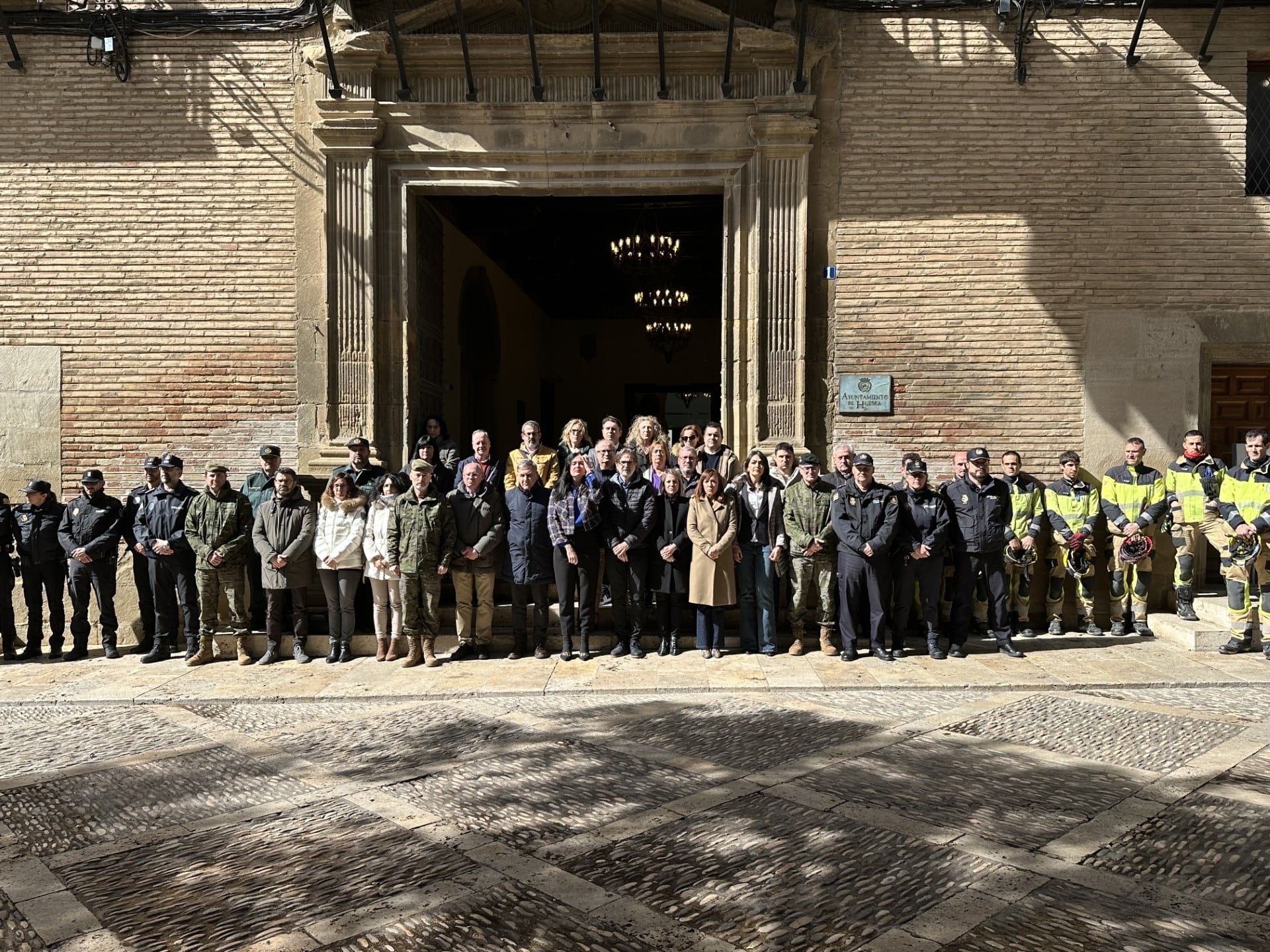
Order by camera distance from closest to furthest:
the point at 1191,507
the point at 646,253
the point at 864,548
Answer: the point at 864,548, the point at 1191,507, the point at 646,253

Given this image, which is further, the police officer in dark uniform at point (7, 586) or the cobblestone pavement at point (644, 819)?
the police officer in dark uniform at point (7, 586)

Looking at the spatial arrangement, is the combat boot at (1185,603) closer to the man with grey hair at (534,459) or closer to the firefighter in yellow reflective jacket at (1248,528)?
the firefighter in yellow reflective jacket at (1248,528)

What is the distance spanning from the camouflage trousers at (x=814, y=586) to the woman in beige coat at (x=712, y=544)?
0.55 m

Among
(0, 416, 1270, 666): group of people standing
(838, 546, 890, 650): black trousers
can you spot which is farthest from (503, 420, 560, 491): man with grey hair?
(838, 546, 890, 650): black trousers

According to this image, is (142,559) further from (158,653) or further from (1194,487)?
(1194,487)

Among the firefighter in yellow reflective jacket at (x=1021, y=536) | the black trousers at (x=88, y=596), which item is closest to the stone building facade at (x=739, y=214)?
the firefighter in yellow reflective jacket at (x=1021, y=536)

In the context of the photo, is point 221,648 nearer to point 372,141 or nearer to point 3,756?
point 3,756

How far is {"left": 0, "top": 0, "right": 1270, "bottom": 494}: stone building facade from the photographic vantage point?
930 cm

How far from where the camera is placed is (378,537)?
7.78 m

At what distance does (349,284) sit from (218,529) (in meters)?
3.02

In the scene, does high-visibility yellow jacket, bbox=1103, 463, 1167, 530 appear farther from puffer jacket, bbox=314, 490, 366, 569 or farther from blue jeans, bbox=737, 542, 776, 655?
puffer jacket, bbox=314, 490, 366, 569

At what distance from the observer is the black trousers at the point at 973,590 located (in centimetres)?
775

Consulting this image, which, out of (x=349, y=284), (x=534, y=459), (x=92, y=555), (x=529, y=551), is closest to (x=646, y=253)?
(x=349, y=284)

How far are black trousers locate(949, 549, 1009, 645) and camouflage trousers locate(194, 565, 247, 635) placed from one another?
6.13m
